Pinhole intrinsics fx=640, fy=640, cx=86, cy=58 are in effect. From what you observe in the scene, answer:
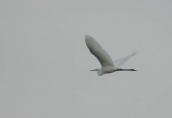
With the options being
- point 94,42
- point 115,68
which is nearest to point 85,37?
point 94,42

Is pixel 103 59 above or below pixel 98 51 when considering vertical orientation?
below

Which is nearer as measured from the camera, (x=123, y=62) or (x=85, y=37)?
(x=85, y=37)

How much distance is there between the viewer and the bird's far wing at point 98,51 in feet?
129

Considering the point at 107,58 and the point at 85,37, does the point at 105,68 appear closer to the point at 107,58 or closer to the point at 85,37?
the point at 107,58

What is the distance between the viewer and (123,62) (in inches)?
1649

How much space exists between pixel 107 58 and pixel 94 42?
231 centimetres

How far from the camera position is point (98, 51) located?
40375 millimetres

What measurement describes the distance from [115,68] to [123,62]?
1.01 m

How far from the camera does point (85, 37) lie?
129 ft

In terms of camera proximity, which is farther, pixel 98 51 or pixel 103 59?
pixel 103 59

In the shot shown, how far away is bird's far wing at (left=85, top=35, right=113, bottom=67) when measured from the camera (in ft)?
129

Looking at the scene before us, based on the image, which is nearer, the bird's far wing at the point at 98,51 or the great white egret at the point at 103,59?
the bird's far wing at the point at 98,51

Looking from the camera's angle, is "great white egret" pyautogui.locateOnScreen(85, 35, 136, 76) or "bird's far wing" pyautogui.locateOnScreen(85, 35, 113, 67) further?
"great white egret" pyautogui.locateOnScreen(85, 35, 136, 76)

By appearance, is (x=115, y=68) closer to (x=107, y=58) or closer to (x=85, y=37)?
(x=107, y=58)
